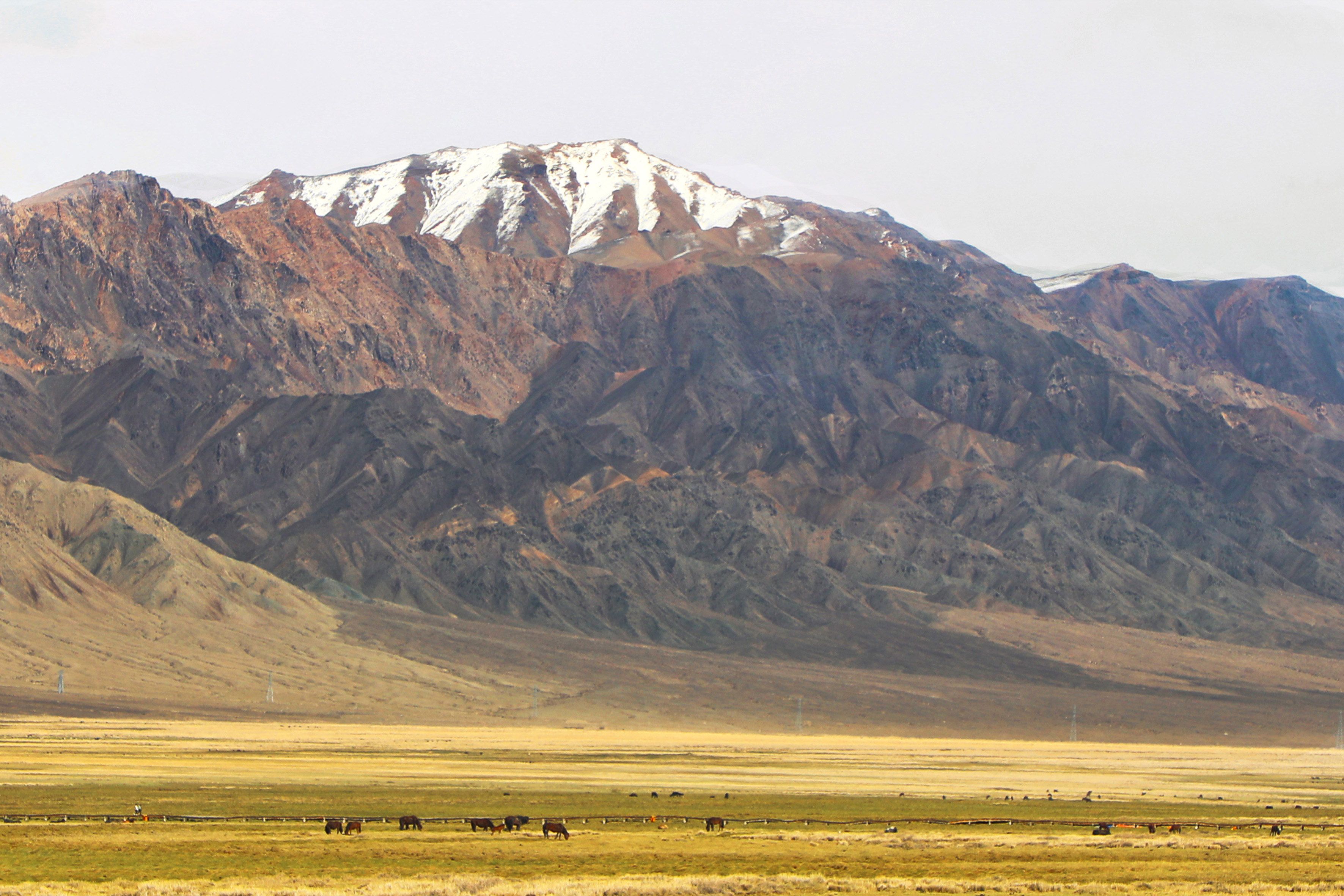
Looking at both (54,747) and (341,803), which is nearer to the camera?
(341,803)

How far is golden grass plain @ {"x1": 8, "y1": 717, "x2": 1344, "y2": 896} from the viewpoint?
4741 centimetres

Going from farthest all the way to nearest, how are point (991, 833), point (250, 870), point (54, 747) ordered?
1. point (54, 747)
2. point (991, 833)
3. point (250, 870)

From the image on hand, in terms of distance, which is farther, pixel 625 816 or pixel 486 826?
pixel 625 816

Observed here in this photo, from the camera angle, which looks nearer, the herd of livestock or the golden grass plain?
the golden grass plain

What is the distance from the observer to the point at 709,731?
178375 millimetres

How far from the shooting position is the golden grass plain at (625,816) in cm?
→ 4741

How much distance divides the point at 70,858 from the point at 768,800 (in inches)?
1428

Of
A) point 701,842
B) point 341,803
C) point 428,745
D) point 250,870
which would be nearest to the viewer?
point 250,870

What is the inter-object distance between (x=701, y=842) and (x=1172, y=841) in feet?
53.1

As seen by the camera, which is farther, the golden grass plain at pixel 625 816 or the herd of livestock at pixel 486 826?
the herd of livestock at pixel 486 826

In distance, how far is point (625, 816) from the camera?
67.7 metres

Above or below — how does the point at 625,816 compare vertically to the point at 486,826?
below

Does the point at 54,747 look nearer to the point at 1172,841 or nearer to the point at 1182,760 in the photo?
the point at 1172,841

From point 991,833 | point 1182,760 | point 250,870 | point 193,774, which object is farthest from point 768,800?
point 1182,760
